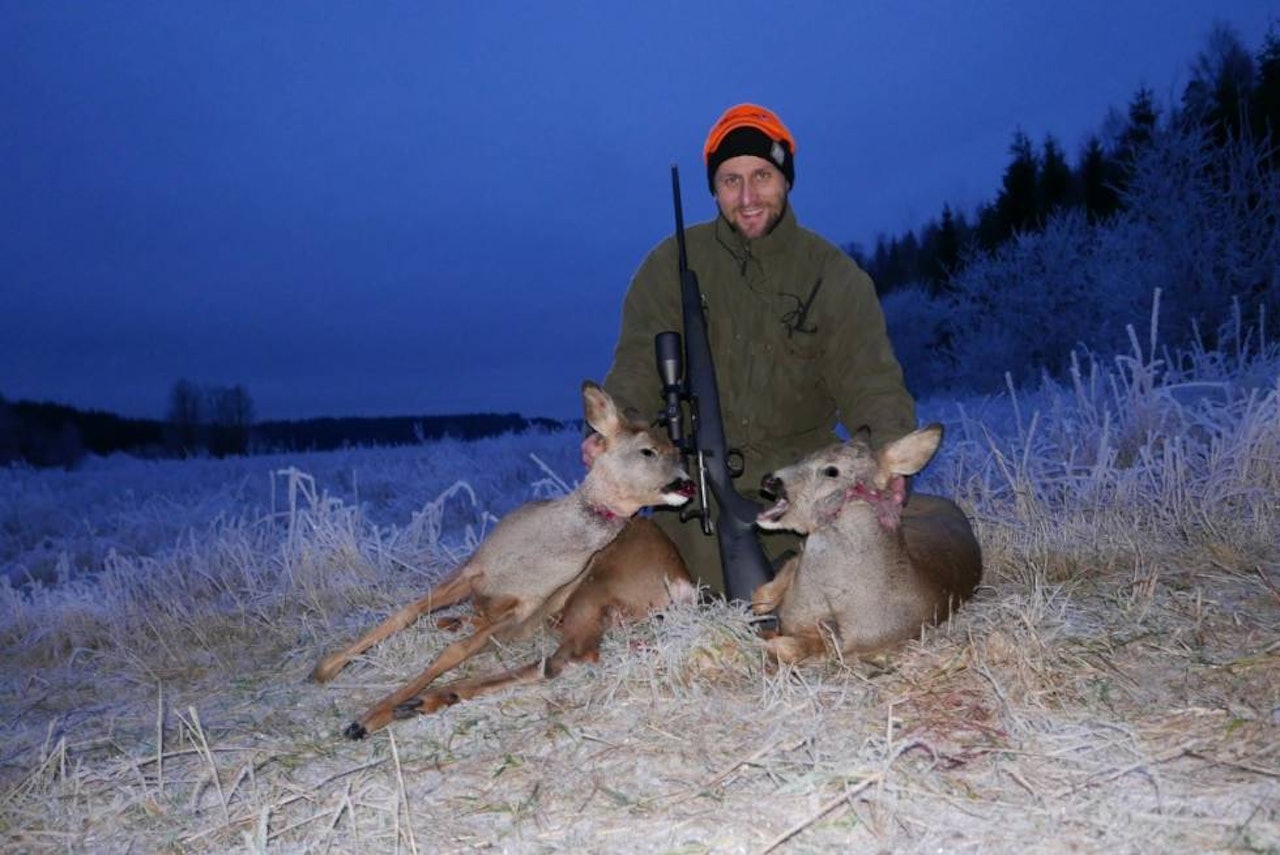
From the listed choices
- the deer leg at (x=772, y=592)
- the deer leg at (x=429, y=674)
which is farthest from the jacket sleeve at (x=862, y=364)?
the deer leg at (x=429, y=674)

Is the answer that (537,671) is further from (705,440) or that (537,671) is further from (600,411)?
(705,440)

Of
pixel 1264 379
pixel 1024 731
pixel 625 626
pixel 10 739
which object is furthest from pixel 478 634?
pixel 1264 379

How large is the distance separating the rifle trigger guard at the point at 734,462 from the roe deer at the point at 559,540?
312 millimetres

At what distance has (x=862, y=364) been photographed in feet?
17.1

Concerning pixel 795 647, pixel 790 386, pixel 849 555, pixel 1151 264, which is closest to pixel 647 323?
pixel 790 386

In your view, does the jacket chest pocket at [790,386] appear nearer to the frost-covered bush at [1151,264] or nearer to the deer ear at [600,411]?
the deer ear at [600,411]

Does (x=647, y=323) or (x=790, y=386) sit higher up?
(x=647, y=323)

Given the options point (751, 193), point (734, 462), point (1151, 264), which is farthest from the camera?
point (1151, 264)

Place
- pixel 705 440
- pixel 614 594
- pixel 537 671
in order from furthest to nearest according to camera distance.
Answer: pixel 705 440 → pixel 614 594 → pixel 537 671

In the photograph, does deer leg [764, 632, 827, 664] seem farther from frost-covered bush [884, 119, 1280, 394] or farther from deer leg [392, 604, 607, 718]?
frost-covered bush [884, 119, 1280, 394]

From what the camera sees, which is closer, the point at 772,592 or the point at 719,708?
the point at 719,708

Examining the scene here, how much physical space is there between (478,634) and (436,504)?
7.98 ft

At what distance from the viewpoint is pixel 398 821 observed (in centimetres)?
288

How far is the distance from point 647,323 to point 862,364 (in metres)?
1.24
